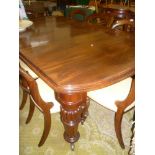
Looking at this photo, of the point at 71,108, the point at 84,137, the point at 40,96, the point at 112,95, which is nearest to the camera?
the point at 71,108

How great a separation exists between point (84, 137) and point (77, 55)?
2.45ft

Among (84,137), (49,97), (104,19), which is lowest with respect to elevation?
(84,137)

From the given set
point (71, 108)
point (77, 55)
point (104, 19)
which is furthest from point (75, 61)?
point (104, 19)

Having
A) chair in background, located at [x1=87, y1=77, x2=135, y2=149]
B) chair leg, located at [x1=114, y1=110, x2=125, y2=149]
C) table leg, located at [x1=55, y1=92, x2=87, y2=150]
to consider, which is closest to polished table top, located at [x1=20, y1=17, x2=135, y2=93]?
table leg, located at [x1=55, y1=92, x2=87, y2=150]

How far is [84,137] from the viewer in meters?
1.79

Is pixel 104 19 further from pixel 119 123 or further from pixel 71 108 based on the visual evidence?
pixel 71 108

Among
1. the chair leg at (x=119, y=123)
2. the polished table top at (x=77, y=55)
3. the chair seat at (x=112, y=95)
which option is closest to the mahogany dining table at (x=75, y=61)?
the polished table top at (x=77, y=55)

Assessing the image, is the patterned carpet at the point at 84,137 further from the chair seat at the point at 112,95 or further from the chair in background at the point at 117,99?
the chair seat at the point at 112,95

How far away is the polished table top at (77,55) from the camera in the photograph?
116cm

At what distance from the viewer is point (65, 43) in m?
1.68
